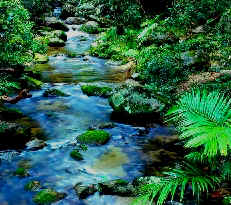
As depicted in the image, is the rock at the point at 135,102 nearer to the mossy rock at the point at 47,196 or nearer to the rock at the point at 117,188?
the rock at the point at 117,188

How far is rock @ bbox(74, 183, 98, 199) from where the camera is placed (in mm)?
5172

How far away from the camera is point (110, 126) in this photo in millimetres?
7891

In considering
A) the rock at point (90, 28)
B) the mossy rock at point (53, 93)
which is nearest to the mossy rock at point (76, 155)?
the mossy rock at point (53, 93)

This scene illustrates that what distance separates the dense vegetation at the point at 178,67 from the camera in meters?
4.00

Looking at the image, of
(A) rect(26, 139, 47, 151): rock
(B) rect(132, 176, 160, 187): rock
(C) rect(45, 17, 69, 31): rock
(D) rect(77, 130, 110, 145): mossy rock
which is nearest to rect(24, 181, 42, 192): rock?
(A) rect(26, 139, 47, 151): rock

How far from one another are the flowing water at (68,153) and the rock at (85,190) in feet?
0.26

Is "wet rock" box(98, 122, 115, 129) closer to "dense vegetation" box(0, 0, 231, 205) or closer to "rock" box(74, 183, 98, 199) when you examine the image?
"dense vegetation" box(0, 0, 231, 205)

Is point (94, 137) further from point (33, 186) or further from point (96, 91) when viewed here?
point (96, 91)

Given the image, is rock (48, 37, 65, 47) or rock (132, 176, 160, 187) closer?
rock (132, 176, 160, 187)

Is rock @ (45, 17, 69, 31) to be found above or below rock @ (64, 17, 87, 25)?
below

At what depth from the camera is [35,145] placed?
6848mm

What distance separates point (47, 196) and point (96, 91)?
5.53 m

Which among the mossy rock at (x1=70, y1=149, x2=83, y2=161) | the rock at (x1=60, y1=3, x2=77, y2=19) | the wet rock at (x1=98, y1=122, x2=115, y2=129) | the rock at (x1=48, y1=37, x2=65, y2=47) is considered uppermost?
the rock at (x1=60, y1=3, x2=77, y2=19)

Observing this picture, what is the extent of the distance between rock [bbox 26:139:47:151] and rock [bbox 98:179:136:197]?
2.03 m
